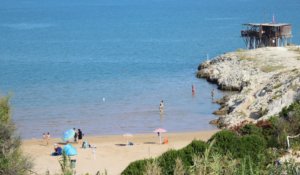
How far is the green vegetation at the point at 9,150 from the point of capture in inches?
708

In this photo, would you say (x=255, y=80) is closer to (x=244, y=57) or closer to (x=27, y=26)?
(x=244, y=57)

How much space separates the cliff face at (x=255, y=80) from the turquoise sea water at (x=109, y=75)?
1.87m

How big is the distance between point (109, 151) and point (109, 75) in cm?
3460

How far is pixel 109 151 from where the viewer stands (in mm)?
33781

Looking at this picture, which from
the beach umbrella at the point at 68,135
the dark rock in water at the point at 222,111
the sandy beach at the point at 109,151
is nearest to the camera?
the sandy beach at the point at 109,151

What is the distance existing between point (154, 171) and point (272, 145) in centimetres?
1214

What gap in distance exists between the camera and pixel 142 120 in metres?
44.0

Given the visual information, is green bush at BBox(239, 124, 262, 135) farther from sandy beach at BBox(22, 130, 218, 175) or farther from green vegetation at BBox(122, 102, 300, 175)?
sandy beach at BBox(22, 130, 218, 175)

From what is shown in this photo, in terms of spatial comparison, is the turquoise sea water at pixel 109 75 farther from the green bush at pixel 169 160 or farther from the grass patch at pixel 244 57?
the green bush at pixel 169 160

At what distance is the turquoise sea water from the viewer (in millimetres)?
44469

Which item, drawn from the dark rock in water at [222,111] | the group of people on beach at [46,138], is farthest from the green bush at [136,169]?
the dark rock in water at [222,111]

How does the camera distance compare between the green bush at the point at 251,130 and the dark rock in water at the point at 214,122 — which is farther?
the dark rock in water at the point at 214,122

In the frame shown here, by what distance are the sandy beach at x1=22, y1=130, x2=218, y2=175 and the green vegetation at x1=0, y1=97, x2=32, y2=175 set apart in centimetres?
719

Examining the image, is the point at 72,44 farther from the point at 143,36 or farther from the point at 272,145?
the point at 272,145
